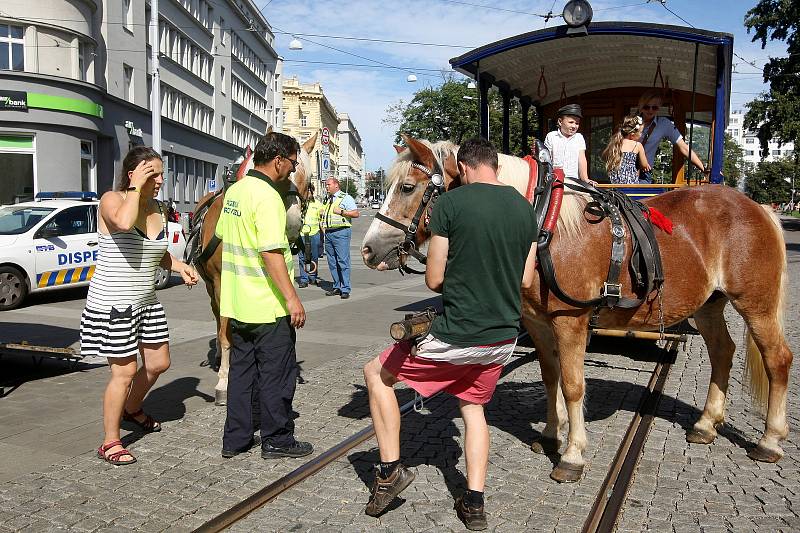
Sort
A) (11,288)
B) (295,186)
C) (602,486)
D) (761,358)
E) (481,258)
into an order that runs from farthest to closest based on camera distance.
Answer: (11,288)
(295,186)
(761,358)
(602,486)
(481,258)

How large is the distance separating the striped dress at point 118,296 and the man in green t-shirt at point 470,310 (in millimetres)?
1830

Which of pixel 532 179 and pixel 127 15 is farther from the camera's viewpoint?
pixel 127 15

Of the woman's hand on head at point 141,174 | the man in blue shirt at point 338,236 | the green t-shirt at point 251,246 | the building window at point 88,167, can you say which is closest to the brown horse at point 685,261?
the green t-shirt at point 251,246

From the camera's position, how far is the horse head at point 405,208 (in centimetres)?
464

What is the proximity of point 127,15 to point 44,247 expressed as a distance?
935 inches

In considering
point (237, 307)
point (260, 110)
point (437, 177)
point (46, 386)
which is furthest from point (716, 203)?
Answer: point (260, 110)

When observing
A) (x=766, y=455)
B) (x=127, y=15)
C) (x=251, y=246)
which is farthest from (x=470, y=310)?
(x=127, y=15)

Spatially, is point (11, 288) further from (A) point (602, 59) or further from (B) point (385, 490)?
(B) point (385, 490)

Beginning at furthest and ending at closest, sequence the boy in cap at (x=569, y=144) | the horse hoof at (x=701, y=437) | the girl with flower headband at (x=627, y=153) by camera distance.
A: the girl with flower headband at (x=627, y=153), the boy in cap at (x=569, y=144), the horse hoof at (x=701, y=437)

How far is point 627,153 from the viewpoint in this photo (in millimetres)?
7352

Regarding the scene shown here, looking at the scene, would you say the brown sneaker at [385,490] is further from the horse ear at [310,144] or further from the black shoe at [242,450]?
the horse ear at [310,144]

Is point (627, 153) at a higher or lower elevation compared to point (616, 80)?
lower

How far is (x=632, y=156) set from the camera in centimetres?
733

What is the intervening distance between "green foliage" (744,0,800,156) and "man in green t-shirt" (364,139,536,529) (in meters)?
34.1
